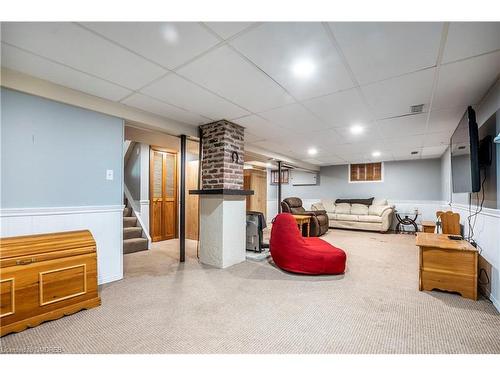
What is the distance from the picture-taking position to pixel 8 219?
223 cm

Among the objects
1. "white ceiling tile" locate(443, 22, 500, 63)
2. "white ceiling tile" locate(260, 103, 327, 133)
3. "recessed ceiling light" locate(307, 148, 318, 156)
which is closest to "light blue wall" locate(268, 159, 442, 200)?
"recessed ceiling light" locate(307, 148, 318, 156)

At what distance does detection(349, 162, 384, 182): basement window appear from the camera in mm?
7955

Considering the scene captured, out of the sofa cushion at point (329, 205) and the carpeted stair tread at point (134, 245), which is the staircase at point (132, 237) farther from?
the sofa cushion at point (329, 205)

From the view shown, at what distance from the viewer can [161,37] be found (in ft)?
5.52

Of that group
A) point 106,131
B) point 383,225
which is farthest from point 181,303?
point 383,225

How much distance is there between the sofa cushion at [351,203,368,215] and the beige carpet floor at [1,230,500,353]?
434cm

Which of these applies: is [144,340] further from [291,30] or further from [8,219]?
[291,30]

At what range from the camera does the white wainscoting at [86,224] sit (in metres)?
2.27

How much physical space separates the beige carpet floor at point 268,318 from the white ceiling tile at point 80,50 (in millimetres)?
2242

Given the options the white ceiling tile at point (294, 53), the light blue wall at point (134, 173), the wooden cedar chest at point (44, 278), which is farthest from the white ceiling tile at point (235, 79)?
the light blue wall at point (134, 173)

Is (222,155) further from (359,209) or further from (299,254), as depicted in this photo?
(359,209)

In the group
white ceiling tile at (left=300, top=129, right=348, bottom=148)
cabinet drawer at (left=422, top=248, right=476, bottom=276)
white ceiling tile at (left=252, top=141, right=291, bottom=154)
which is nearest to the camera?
cabinet drawer at (left=422, top=248, right=476, bottom=276)

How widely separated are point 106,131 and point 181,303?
225cm

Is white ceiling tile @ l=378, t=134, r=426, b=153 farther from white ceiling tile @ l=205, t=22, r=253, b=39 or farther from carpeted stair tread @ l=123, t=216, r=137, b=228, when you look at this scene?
carpeted stair tread @ l=123, t=216, r=137, b=228
